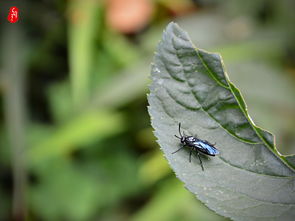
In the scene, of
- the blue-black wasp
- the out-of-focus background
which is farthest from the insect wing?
the out-of-focus background

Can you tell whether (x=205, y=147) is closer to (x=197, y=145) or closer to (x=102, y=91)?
(x=197, y=145)

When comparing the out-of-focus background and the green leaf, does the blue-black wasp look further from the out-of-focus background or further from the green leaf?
the out-of-focus background

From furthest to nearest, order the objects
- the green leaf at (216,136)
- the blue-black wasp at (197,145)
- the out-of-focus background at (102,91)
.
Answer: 1. the out-of-focus background at (102,91)
2. the blue-black wasp at (197,145)
3. the green leaf at (216,136)

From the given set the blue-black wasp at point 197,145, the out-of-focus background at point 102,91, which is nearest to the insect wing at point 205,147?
the blue-black wasp at point 197,145

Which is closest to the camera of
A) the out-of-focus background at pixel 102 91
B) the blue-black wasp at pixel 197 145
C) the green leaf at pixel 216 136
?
the green leaf at pixel 216 136

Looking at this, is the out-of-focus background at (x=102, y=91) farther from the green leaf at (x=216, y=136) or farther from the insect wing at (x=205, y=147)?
the green leaf at (x=216, y=136)
